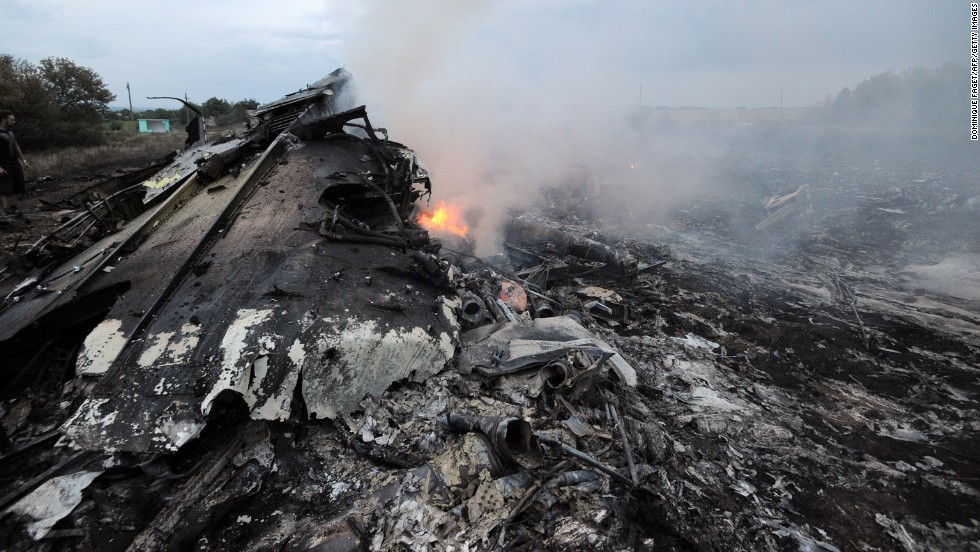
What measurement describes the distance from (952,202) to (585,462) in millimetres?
14958

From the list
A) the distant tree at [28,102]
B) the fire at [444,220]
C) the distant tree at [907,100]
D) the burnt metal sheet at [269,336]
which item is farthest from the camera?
the distant tree at [907,100]

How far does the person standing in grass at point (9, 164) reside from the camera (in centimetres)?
753

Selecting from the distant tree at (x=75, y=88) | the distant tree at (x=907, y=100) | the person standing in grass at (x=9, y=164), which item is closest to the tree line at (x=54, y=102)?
the distant tree at (x=75, y=88)

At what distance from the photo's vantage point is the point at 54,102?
17.7 metres

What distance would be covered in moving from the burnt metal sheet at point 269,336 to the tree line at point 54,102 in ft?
60.5

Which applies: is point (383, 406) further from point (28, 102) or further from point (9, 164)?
point (28, 102)

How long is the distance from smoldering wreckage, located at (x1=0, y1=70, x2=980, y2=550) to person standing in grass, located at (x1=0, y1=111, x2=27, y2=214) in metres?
4.34

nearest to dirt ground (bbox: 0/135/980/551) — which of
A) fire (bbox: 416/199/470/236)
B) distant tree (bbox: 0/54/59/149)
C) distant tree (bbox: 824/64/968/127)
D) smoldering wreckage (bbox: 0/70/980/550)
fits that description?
smoldering wreckage (bbox: 0/70/980/550)

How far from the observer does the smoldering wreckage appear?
99.1 inches

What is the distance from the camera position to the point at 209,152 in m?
6.41

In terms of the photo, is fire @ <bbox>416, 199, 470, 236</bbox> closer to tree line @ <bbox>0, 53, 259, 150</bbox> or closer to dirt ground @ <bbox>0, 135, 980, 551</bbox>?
dirt ground @ <bbox>0, 135, 980, 551</bbox>

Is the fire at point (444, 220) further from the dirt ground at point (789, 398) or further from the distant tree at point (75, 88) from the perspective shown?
the distant tree at point (75, 88)

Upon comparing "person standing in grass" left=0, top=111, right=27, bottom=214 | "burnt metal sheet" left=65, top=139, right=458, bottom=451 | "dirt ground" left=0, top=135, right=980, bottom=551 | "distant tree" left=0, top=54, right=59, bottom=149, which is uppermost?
A: "distant tree" left=0, top=54, right=59, bottom=149

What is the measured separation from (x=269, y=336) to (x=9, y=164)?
9.50 meters
